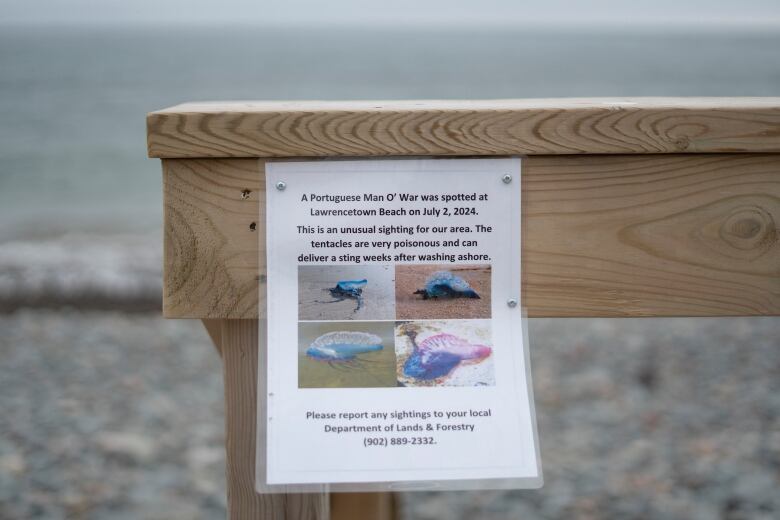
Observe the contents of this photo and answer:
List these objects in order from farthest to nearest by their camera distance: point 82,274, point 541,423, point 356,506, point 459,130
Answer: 1. point 82,274
2. point 541,423
3. point 356,506
4. point 459,130

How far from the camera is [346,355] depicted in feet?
3.51

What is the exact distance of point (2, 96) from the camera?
1471 cm

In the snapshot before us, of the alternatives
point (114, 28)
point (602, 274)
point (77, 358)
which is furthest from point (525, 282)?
point (114, 28)

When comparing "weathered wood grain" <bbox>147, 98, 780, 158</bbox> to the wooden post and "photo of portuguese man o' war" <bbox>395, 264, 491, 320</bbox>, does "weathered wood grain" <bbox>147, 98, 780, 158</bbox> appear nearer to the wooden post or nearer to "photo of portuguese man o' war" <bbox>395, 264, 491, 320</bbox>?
the wooden post

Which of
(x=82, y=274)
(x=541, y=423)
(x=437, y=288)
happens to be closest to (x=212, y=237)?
(x=437, y=288)

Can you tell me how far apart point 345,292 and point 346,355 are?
81 mm

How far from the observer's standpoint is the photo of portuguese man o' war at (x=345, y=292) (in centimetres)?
107

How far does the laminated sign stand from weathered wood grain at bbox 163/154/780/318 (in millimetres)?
35

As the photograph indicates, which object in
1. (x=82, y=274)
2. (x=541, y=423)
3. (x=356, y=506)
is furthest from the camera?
(x=82, y=274)

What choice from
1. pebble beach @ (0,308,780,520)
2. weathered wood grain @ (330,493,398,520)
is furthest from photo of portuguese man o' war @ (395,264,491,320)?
pebble beach @ (0,308,780,520)

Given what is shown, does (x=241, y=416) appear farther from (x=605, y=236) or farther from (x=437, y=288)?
(x=605, y=236)

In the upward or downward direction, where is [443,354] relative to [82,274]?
upward

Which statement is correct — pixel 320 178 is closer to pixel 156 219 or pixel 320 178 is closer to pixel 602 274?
pixel 602 274

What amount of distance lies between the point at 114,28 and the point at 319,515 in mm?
18768
